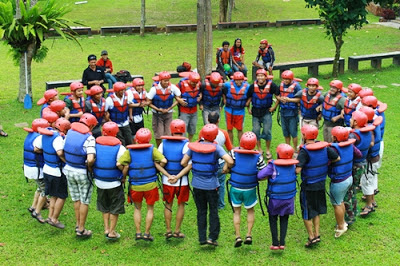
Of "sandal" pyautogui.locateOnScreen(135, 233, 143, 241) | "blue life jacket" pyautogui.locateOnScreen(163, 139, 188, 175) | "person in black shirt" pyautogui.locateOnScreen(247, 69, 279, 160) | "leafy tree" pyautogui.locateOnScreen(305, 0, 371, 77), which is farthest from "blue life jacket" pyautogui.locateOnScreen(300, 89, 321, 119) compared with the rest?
"leafy tree" pyautogui.locateOnScreen(305, 0, 371, 77)

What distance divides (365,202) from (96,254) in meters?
4.56

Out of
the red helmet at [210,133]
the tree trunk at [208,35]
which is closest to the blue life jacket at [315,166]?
the red helmet at [210,133]

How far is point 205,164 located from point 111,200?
151cm

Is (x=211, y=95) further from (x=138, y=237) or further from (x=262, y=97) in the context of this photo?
(x=138, y=237)

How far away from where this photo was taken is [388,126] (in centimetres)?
1266

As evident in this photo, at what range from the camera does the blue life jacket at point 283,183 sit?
727 cm

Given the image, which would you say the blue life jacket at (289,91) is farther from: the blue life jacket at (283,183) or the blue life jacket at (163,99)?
the blue life jacket at (283,183)

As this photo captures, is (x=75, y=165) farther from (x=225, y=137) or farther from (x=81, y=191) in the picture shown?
(x=225, y=137)

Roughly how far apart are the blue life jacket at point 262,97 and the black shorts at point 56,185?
425 centimetres

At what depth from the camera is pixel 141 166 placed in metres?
7.50

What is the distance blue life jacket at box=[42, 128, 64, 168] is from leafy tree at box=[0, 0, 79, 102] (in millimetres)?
6585

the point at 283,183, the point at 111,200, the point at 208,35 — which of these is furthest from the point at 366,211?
the point at 208,35

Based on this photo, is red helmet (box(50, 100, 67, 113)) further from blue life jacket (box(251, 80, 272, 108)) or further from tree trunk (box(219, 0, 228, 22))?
tree trunk (box(219, 0, 228, 22))

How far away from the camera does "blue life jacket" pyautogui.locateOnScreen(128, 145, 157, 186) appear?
24.5 ft
